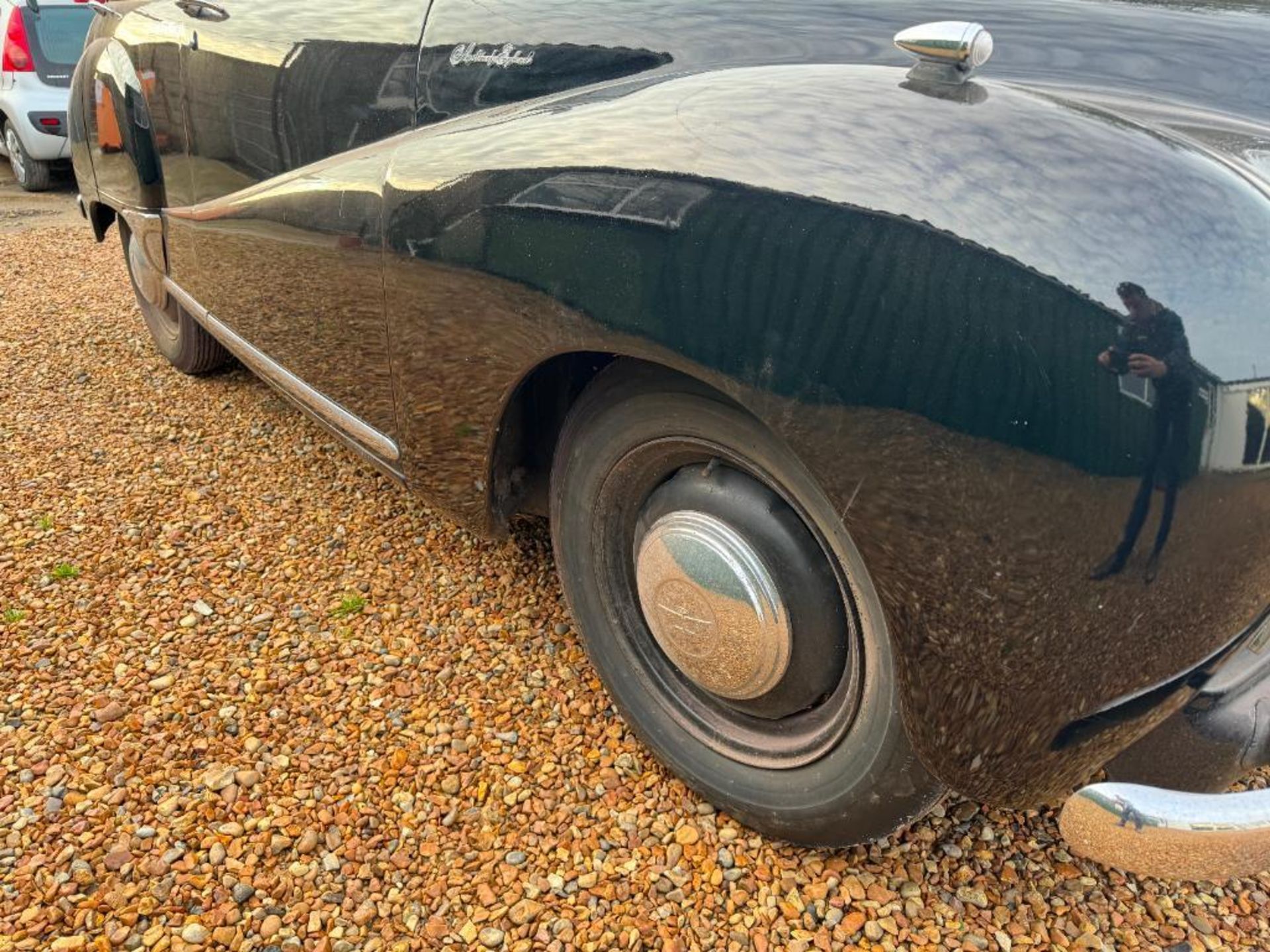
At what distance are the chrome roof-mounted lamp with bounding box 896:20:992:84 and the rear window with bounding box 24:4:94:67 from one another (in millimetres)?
8036

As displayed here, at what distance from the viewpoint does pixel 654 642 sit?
1881 mm

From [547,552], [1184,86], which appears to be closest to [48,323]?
[547,552]

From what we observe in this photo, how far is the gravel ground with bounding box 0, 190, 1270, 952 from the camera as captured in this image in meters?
1.60

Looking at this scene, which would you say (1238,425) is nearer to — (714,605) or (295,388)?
(714,605)

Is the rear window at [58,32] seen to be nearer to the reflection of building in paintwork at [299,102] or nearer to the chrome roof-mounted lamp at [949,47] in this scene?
the reflection of building in paintwork at [299,102]

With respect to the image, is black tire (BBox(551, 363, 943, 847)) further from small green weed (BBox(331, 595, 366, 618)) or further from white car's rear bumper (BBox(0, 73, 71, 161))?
white car's rear bumper (BBox(0, 73, 71, 161))

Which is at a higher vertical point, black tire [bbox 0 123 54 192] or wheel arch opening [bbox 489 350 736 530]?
wheel arch opening [bbox 489 350 736 530]

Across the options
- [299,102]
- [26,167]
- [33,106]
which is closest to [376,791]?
[299,102]

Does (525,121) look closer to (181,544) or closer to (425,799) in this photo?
(425,799)

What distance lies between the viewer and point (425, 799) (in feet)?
6.04

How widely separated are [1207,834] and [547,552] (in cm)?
177

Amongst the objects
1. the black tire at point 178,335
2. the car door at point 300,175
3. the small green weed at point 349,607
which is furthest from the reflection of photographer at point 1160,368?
the black tire at point 178,335

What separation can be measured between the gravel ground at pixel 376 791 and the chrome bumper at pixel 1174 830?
19.3 inches

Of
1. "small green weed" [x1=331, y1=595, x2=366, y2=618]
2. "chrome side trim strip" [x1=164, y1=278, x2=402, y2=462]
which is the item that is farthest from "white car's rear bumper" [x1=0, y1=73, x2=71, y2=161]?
"small green weed" [x1=331, y1=595, x2=366, y2=618]
